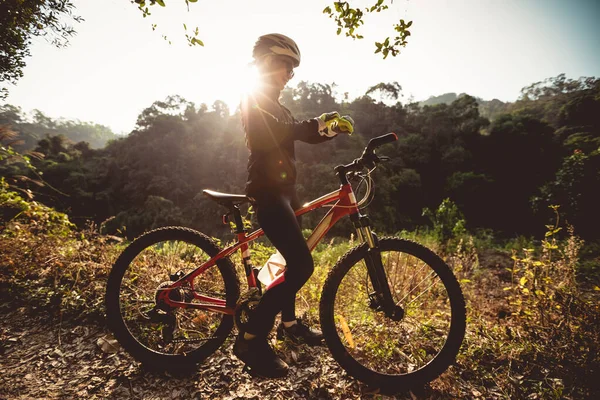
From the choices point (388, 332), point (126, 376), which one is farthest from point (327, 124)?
point (126, 376)

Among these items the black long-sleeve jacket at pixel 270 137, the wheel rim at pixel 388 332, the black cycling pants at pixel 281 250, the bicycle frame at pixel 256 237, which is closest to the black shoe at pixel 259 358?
the black cycling pants at pixel 281 250

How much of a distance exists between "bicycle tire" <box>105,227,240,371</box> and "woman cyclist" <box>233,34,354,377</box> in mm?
396

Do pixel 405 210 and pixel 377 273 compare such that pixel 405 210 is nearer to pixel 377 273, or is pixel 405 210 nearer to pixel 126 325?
pixel 377 273

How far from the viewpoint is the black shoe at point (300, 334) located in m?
2.15

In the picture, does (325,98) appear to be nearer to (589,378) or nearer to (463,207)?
(463,207)

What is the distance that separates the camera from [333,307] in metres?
2.00

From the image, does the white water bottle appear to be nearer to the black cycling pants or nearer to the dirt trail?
the black cycling pants

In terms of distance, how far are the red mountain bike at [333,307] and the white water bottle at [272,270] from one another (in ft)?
0.31

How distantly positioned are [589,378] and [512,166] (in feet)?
114

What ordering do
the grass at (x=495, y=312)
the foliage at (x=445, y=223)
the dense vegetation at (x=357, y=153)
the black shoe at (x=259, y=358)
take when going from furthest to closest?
A: the dense vegetation at (x=357, y=153) → the foliage at (x=445, y=223) → the grass at (x=495, y=312) → the black shoe at (x=259, y=358)

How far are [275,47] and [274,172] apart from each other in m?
0.96

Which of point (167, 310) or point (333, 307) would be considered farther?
point (167, 310)

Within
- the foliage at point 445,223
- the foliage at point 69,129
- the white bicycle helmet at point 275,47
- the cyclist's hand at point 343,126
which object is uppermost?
the foliage at point 69,129

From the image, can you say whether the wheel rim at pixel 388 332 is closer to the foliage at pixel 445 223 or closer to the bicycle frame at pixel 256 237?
the bicycle frame at pixel 256 237
